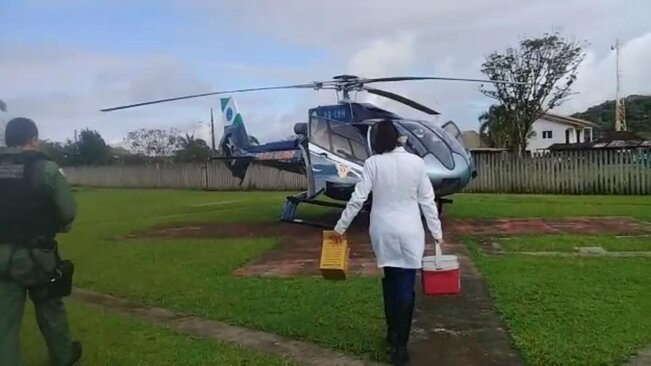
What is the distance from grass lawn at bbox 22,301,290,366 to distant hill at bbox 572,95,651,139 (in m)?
60.7

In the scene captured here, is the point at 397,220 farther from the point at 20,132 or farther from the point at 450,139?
the point at 450,139

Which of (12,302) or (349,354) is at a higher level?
(12,302)

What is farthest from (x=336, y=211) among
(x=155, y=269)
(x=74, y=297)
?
(x=74, y=297)

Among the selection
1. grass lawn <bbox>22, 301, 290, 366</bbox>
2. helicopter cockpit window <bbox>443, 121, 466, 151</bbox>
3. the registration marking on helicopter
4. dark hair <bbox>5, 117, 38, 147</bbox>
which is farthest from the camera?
the registration marking on helicopter

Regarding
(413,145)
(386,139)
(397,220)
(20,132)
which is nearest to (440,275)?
(397,220)

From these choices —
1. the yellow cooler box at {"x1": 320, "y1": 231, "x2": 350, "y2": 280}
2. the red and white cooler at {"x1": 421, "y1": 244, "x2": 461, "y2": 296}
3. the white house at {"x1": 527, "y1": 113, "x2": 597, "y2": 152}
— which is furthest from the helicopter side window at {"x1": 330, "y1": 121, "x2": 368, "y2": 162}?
the white house at {"x1": 527, "y1": 113, "x2": 597, "y2": 152}

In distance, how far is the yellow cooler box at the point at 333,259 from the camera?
568 cm

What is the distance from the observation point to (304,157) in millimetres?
13727

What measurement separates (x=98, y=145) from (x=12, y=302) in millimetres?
7700

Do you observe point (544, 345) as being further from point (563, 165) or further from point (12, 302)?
point (563, 165)

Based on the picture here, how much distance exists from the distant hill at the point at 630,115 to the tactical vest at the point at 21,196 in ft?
205

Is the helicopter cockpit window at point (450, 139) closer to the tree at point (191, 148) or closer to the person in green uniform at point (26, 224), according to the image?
the person in green uniform at point (26, 224)

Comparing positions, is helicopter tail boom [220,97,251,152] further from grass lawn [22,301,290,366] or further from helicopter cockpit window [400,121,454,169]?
grass lawn [22,301,290,366]

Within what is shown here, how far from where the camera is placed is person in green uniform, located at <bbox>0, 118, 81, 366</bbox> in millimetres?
4402
